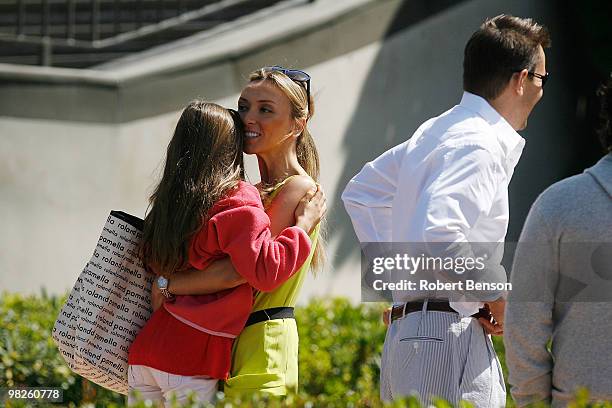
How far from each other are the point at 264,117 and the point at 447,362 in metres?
1.05

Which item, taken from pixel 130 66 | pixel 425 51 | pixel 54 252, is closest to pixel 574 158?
pixel 425 51

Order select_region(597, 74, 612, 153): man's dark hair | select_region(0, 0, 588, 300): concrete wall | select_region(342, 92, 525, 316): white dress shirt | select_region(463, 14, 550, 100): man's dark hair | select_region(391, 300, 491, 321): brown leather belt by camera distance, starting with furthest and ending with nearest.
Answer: select_region(0, 0, 588, 300): concrete wall < select_region(463, 14, 550, 100): man's dark hair < select_region(391, 300, 491, 321): brown leather belt < select_region(342, 92, 525, 316): white dress shirt < select_region(597, 74, 612, 153): man's dark hair

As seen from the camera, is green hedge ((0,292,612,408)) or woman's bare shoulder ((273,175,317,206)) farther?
green hedge ((0,292,612,408))

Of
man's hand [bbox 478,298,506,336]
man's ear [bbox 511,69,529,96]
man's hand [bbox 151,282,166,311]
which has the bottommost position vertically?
man's hand [bbox 478,298,506,336]

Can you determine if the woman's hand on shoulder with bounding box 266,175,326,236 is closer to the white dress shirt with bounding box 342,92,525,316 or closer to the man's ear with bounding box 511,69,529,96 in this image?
the white dress shirt with bounding box 342,92,525,316

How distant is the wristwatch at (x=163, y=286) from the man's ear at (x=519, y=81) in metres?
1.32

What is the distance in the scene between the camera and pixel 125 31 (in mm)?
9562

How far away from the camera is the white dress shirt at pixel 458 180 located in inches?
130

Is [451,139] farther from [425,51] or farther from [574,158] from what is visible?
[574,158]

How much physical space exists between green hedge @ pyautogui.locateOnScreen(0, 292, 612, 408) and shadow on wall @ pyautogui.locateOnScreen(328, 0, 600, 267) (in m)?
1.94

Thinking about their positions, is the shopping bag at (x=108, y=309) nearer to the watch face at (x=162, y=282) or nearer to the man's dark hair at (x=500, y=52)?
the watch face at (x=162, y=282)

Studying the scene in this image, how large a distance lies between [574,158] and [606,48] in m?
1.14

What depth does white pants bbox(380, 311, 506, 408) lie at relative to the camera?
3355mm
